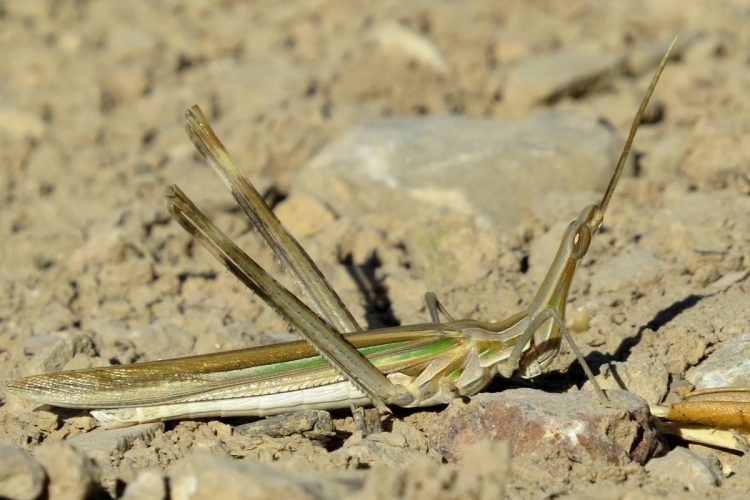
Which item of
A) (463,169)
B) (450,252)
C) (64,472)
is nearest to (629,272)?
(450,252)

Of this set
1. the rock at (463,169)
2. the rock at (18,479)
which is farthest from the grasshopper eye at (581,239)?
the rock at (18,479)

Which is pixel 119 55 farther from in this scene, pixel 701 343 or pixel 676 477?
pixel 676 477

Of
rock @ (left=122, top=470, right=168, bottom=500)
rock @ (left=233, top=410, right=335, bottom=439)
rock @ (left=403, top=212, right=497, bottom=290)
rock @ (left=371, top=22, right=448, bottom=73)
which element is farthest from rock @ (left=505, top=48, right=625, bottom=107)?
rock @ (left=122, top=470, right=168, bottom=500)

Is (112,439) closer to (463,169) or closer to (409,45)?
(463,169)

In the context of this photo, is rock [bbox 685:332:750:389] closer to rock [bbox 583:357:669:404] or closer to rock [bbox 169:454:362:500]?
rock [bbox 583:357:669:404]

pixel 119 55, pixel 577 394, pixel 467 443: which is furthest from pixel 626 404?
pixel 119 55

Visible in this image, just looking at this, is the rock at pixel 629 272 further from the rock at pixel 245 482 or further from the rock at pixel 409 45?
the rock at pixel 409 45
